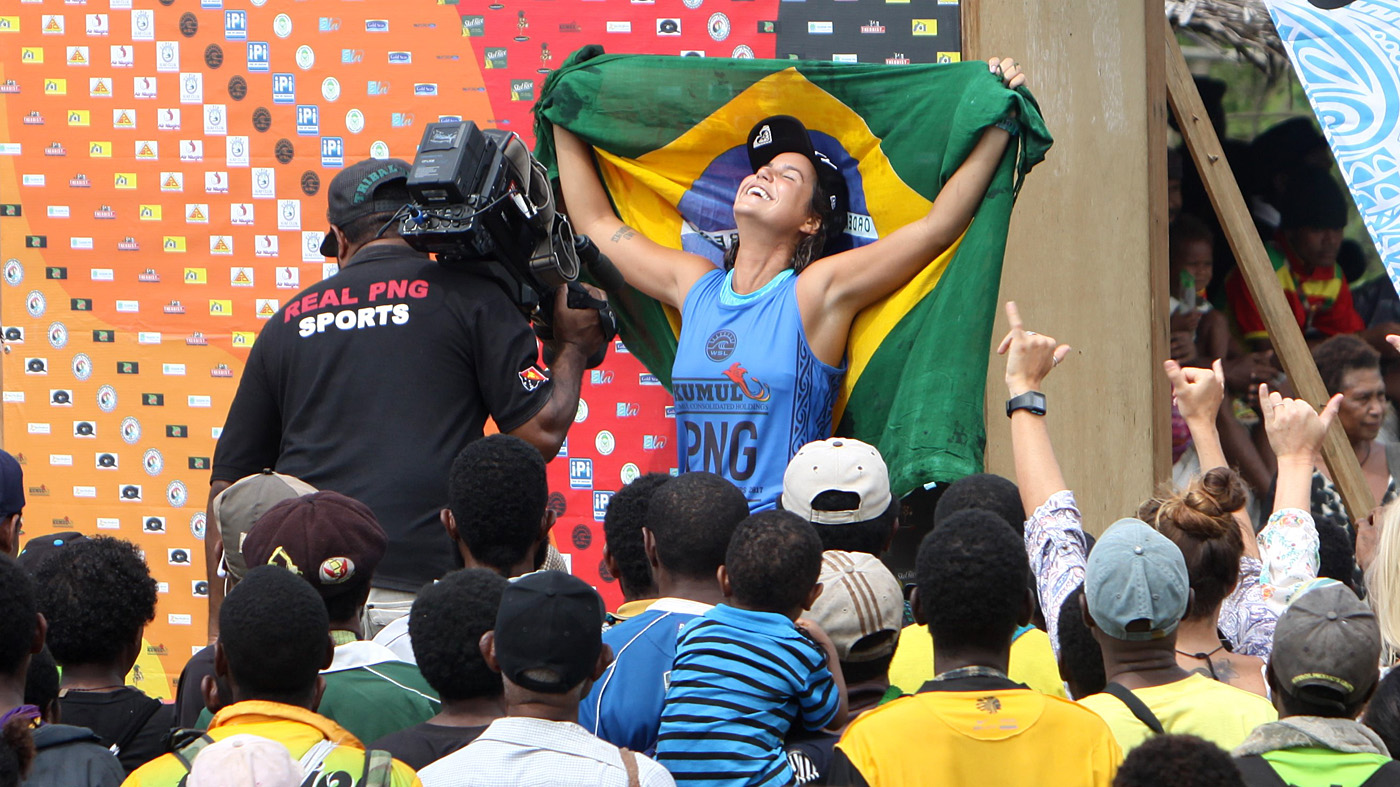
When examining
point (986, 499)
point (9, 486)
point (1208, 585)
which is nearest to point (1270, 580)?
point (1208, 585)

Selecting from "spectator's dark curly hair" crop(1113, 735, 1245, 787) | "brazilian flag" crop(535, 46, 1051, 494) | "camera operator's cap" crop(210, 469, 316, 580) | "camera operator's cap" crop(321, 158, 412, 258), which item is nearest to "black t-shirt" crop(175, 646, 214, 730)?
"camera operator's cap" crop(210, 469, 316, 580)

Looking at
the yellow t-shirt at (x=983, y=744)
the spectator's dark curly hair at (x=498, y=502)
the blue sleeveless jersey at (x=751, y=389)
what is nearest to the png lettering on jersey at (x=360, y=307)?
the spectator's dark curly hair at (x=498, y=502)

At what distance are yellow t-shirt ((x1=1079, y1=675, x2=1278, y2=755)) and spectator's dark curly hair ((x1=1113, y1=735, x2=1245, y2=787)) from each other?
60 centimetres

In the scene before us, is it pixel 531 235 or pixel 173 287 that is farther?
pixel 173 287

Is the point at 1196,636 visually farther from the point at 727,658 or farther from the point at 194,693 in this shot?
the point at 194,693

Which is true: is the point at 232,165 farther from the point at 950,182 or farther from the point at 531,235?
the point at 950,182

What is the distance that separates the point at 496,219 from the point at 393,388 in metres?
0.57

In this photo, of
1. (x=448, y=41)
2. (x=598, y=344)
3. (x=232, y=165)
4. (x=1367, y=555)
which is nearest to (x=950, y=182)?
(x=598, y=344)

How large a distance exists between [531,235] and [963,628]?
2106 millimetres

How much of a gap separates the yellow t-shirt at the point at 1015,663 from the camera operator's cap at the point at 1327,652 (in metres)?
0.59

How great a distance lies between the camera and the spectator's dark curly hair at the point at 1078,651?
9.16 feet

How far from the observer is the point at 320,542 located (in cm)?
287

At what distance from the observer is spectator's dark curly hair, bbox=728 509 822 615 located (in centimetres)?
260

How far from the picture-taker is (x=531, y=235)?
4086mm
